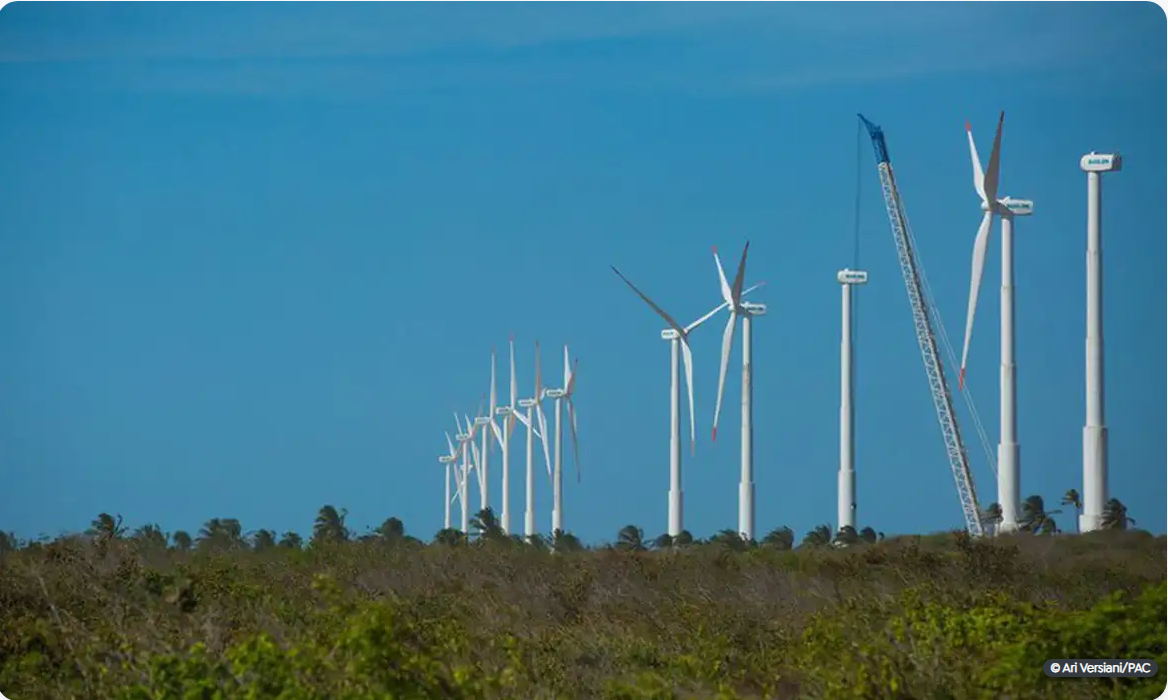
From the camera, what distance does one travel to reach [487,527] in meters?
80.5

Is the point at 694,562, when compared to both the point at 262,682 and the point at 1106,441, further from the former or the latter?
the point at 262,682

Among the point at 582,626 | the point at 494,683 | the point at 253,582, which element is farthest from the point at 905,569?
the point at 494,683

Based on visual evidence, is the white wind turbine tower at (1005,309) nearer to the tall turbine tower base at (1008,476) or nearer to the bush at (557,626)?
the tall turbine tower base at (1008,476)

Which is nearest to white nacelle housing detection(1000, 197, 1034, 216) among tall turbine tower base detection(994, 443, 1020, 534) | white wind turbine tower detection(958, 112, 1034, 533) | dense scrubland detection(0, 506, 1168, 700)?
white wind turbine tower detection(958, 112, 1034, 533)

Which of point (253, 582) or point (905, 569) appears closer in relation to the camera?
point (253, 582)

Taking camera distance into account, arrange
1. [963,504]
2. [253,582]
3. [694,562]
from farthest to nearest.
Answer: [963,504], [694,562], [253,582]

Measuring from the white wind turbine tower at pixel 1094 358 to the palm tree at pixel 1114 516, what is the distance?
0.26 meters

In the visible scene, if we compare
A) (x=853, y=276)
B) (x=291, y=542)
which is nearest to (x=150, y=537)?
(x=291, y=542)

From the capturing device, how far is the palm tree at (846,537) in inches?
2859

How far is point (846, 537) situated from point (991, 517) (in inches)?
484

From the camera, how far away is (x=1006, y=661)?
1000 inches

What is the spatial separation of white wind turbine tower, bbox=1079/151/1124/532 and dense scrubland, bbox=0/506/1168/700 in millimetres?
4717

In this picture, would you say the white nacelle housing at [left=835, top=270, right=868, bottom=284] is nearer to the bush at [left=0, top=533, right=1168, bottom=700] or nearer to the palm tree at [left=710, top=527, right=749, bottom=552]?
the palm tree at [left=710, top=527, right=749, bottom=552]

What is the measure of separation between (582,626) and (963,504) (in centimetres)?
5103
